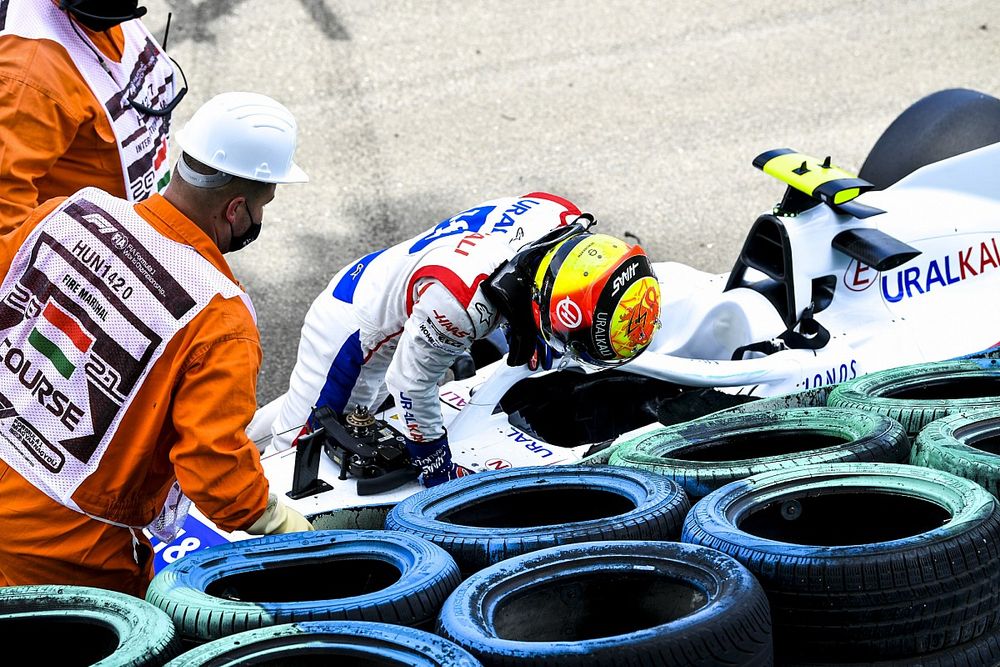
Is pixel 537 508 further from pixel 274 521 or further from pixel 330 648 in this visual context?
pixel 330 648

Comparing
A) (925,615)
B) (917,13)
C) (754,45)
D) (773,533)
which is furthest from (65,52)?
(917,13)

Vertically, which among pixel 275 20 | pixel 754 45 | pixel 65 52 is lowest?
pixel 275 20

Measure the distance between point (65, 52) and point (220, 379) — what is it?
6.44ft

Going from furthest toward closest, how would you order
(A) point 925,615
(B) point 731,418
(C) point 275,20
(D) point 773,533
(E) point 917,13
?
(E) point 917,13
(C) point 275,20
(B) point 731,418
(D) point 773,533
(A) point 925,615

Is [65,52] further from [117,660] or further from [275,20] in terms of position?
[275,20]

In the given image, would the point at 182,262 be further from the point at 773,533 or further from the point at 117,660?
the point at 773,533

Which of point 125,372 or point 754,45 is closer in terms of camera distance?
point 125,372

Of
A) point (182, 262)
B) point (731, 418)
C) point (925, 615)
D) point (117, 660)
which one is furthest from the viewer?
point (731, 418)

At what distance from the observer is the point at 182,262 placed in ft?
10.9

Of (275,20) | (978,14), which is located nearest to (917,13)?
(978,14)

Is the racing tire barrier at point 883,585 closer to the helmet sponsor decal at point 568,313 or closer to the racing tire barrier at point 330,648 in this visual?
the racing tire barrier at point 330,648

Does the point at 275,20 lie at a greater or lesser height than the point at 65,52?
lesser

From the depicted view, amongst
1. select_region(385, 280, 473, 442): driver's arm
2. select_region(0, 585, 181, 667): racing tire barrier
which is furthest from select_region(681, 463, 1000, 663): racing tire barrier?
select_region(385, 280, 473, 442): driver's arm

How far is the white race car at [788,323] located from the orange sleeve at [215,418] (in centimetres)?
153
